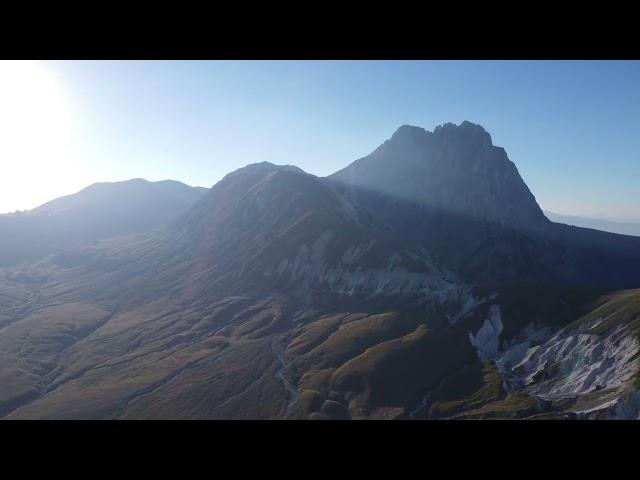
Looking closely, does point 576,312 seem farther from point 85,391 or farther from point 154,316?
point 154,316
